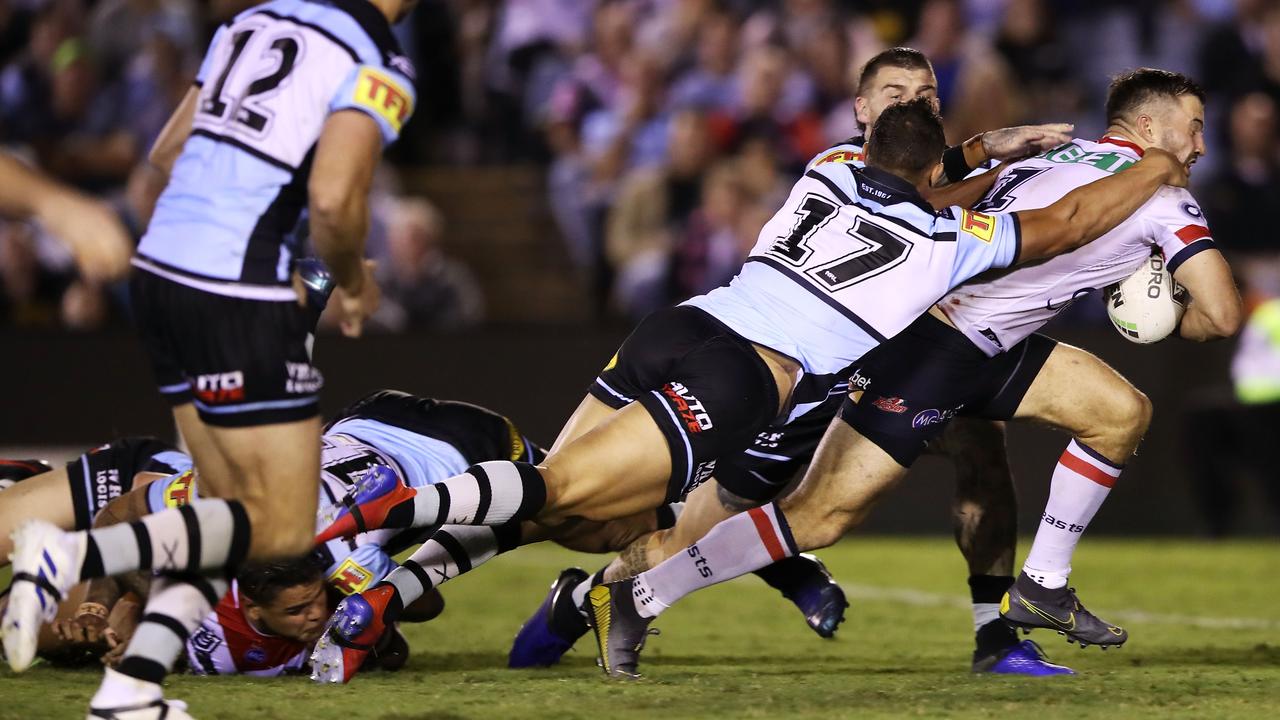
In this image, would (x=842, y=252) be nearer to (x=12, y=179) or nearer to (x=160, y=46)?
(x=12, y=179)

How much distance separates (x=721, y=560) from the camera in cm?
568

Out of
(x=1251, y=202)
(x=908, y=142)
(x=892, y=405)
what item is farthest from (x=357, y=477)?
(x=1251, y=202)

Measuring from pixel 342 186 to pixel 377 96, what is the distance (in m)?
0.29

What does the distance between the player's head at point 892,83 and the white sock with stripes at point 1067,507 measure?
4.98 ft

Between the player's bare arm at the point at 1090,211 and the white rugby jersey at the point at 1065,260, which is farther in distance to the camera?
the white rugby jersey at the point at 1065,260

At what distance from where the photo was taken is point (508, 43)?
14023 millimetres

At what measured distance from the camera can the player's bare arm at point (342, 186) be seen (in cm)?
410

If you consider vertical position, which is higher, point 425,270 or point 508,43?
point 508,43

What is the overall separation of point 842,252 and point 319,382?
6.07 feet

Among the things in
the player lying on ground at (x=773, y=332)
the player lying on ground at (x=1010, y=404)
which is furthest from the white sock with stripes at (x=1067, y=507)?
the player lying on ground at (x=773, y=332)

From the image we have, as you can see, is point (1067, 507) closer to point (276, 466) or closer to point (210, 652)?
point (276, 466)

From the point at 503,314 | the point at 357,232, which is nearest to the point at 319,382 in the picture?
the point at 357,232

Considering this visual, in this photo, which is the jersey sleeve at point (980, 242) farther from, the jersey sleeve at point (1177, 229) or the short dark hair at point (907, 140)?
the jersey sleeve at point (1177, 229)

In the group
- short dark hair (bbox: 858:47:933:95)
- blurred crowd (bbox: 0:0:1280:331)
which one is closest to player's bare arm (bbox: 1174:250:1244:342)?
short dark hair (bbox: 858:47:933:95)
